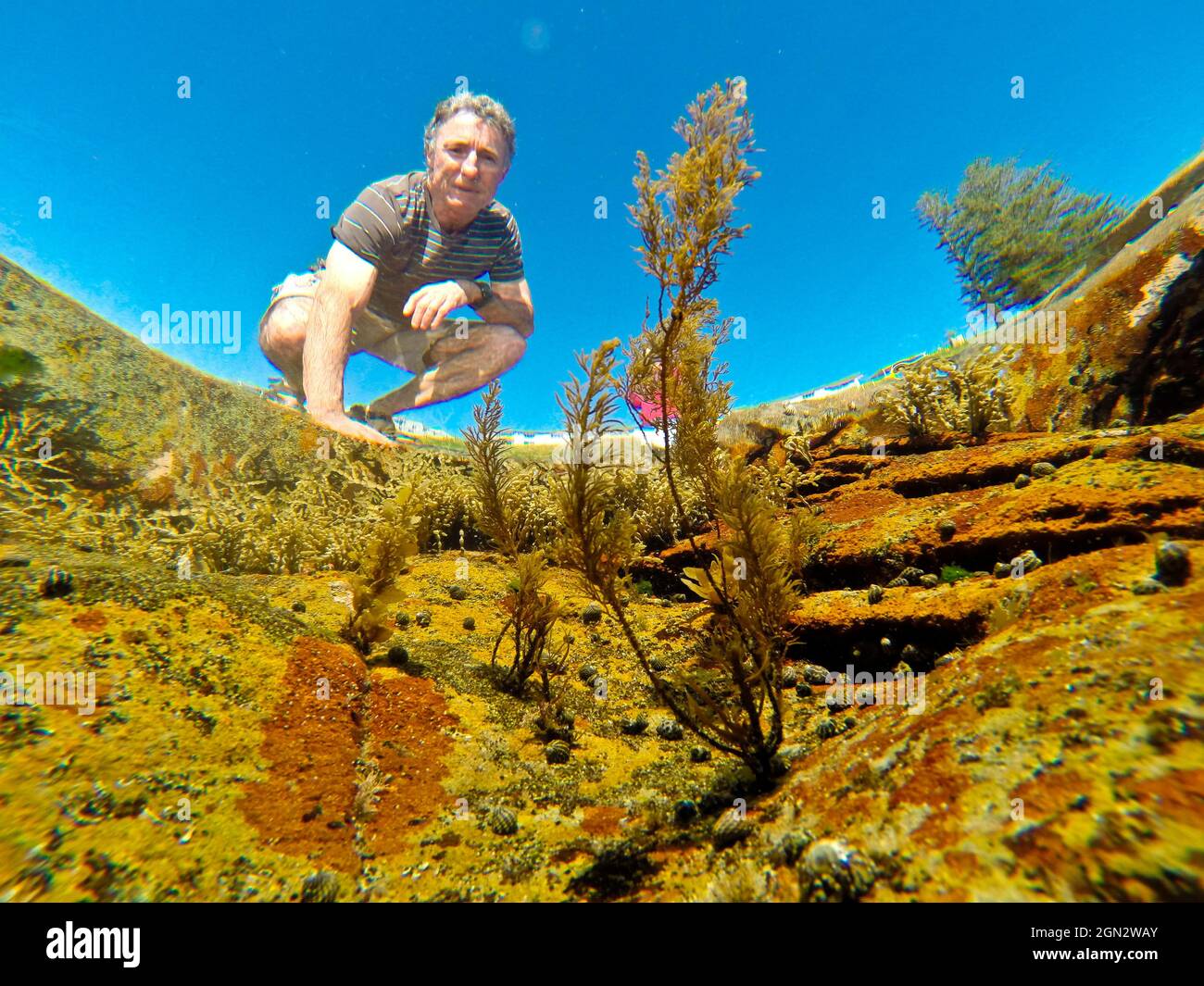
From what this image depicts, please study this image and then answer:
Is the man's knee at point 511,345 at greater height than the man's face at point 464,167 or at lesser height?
lesser

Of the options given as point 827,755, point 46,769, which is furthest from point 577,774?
point 46,769

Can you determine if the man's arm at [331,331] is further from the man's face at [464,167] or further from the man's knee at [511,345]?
the man's knee at [511,345]

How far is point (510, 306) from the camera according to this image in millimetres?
15125

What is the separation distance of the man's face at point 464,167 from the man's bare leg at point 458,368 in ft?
11.8

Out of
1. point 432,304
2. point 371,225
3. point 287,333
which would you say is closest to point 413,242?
point 371,225

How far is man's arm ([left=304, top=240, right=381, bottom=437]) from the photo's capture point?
11.5 metres

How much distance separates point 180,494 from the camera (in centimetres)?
819

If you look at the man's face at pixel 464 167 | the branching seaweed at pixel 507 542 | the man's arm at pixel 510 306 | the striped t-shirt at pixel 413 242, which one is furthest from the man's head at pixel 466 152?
the branching seaweed at pixel 507 542

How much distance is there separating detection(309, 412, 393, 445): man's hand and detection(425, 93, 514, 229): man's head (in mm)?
6520

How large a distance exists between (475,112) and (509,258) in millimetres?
3677

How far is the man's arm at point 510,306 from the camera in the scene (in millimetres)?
14836

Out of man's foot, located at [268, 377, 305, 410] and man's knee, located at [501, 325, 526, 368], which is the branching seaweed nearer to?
man's foot, located at [268, 377, 305, 410]
